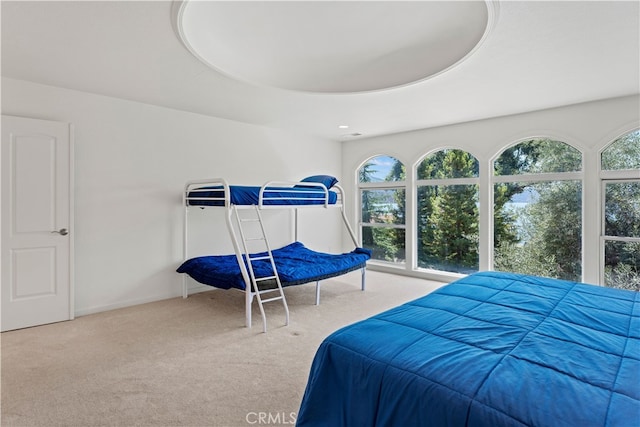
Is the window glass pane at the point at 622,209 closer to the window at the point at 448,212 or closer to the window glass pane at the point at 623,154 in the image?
the window glass pane at the point at 623,154

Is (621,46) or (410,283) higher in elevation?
(621,46)

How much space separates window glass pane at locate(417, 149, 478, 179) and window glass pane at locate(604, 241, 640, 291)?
6.12ft

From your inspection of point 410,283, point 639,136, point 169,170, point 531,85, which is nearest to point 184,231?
point 169,170

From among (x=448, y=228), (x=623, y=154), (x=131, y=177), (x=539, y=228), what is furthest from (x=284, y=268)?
(x=623, y=154)

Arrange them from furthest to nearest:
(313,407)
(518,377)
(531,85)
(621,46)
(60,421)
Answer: (531,85)
(621,46)
(60,421)
(313,407)
(518,377)

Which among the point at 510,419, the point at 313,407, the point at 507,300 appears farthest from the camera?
the point at 507,300

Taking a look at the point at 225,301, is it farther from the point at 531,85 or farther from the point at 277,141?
the point at 531,85

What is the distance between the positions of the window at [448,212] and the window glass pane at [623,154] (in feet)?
4.93

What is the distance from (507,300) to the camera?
2229 millimetres

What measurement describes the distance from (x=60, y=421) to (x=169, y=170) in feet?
10.1

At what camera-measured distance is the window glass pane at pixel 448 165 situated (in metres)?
5.14

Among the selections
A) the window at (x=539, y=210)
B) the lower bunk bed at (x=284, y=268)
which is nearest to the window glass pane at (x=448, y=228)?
the window at (x=539, y=210)

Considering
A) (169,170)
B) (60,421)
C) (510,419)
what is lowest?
(60,421)

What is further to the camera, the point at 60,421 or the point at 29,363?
the point at 29,363
